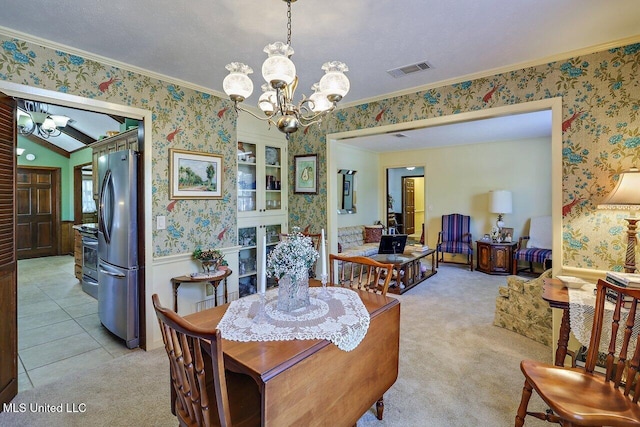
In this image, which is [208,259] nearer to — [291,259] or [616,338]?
[291,259]

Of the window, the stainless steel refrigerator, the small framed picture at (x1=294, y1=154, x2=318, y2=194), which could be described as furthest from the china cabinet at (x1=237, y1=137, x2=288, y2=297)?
the window

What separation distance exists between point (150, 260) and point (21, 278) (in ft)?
14.7

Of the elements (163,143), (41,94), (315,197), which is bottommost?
(315,197)

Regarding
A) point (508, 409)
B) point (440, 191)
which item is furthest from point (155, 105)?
point (440, 191)

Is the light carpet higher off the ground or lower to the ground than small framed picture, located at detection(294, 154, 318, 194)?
lower

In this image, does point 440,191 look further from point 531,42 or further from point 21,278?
point 21,278

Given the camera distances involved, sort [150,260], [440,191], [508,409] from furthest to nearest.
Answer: [440,191]
[150,260]
[508,409]

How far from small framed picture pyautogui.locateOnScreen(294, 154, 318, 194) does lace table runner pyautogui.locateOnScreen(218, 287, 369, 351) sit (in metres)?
2.45

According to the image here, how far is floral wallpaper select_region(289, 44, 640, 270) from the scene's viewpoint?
7.69ft

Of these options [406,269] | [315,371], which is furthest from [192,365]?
[406,269]

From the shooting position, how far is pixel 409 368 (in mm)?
2527

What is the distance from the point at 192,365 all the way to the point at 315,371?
1.61 ft

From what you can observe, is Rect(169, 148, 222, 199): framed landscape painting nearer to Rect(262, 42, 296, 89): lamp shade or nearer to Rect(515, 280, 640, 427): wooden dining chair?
Rect(262, 42, 296, 89): lamp shade

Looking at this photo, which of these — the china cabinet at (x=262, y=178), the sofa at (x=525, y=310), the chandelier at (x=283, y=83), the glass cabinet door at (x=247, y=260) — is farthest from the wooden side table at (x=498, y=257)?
the chandelier at (x=283, y=83)
